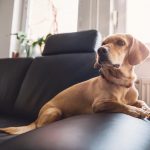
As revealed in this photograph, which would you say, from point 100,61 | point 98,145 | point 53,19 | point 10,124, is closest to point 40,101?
point 10,124

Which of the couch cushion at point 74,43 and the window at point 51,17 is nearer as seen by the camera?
the couch cushion at point 74,43

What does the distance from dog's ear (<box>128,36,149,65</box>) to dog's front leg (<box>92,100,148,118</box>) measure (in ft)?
0.94

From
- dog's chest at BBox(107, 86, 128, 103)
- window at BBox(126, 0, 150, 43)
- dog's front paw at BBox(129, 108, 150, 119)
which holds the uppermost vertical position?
window at BBox(126, 0, 150, 43)

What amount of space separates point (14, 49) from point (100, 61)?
1.78m

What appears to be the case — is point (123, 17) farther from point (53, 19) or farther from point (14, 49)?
point (14, 49)

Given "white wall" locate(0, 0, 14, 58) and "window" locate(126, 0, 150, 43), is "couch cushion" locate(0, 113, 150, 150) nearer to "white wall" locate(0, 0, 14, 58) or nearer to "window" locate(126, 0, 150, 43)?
"window" locate(126, 0, 150, 43)

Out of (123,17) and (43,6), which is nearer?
(123,17)

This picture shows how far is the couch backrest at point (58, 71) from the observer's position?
1446mm

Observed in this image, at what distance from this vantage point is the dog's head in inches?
45.3

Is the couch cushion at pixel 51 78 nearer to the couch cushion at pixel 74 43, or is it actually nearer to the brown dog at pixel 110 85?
the couch cushion at pixel 74 43

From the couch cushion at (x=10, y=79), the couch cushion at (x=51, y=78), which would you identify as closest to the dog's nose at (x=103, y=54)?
the couch cushion at (x=51, y=78)

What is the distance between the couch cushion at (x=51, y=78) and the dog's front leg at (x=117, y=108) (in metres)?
0.40

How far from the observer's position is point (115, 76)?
1.16 metres

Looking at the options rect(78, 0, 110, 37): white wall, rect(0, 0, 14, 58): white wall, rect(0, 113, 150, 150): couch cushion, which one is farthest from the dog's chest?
rect(0, 0, 14, 58): white wall
